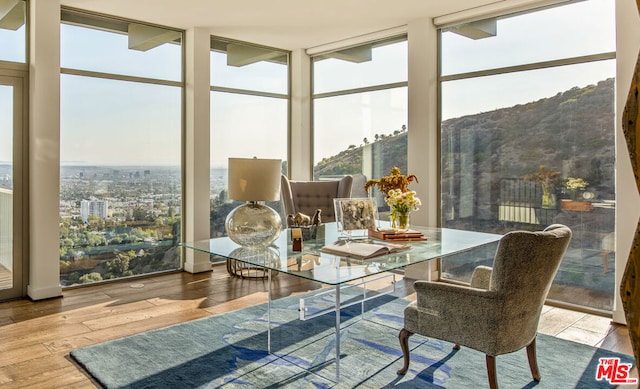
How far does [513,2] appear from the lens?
4.53 meters

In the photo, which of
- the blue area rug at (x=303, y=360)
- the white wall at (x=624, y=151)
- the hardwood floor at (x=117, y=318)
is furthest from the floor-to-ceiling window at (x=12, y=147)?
the white wall at (x=624, y=151)

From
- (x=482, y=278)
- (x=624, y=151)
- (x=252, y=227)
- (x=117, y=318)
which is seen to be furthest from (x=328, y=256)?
(x=624, y=151)

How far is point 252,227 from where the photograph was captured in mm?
3055

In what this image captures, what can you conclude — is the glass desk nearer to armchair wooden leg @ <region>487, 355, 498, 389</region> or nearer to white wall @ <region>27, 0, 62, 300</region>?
armchair wooden leg @ <region>487, 355, 498, 389</region>

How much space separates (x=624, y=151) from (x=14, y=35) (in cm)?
521

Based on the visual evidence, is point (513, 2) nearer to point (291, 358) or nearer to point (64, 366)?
point (291, 358)

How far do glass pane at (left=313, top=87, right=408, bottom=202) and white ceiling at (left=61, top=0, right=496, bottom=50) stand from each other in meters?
0.82

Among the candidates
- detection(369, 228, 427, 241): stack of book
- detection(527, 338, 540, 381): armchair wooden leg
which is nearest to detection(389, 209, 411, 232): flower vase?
detection(369, 228, 427, 241): stack of book

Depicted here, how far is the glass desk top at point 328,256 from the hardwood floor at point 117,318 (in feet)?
3.28

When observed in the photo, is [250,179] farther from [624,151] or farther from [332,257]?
[624,151]

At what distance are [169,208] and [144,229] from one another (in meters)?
0.36

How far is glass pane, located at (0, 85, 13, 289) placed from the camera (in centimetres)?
442

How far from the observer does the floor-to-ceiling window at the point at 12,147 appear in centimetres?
442

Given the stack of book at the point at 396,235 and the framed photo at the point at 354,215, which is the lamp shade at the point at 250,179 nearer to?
the framed photo at the point at 354,215
